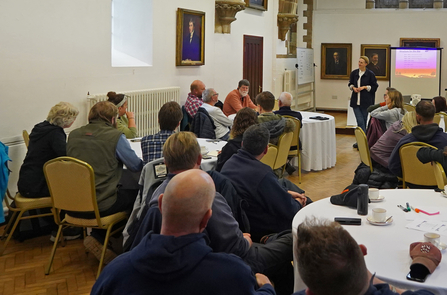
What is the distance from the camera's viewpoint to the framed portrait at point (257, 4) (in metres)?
10.9

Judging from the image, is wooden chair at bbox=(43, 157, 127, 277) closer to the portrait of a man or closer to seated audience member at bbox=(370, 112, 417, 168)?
seated audience member at bbox=(370, 112, 417, 168)

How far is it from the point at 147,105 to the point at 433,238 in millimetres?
5933

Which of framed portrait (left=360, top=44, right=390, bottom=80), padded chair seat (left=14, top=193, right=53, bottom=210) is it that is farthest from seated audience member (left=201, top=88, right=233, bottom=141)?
framed portrait (left=360, top=44, right=390, bottom=80)

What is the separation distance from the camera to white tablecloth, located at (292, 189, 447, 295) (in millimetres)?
2182

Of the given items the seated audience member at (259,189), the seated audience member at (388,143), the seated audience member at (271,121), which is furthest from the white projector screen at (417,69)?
the seated audience member at (259,189)

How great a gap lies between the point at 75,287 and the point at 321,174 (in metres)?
4.68

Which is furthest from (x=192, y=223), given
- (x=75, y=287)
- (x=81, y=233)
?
(x=81, y=233)

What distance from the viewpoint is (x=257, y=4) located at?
1128cm

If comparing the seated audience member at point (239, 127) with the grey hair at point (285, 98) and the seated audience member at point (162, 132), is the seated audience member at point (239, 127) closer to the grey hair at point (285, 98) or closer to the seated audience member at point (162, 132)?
the seated audience member at point (162, 132)

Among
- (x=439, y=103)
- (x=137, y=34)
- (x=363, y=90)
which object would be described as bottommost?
(x=439, y=103)

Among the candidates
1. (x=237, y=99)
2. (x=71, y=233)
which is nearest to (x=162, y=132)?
(x=71, y=233)

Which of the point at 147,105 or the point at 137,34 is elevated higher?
the point at 137,34

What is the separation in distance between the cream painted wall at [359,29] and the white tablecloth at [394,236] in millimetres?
12043

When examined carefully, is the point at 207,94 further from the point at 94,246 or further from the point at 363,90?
the point at 363,90
